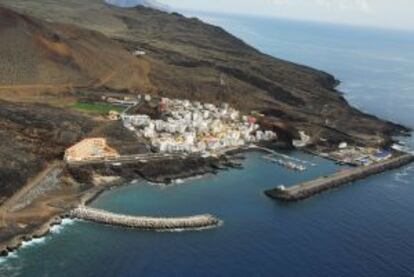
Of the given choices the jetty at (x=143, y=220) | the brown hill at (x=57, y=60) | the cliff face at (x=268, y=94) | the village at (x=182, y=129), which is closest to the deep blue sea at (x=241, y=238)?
the jetty at (x=143, y=220)

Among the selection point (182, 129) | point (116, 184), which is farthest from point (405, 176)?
point (116, 184)

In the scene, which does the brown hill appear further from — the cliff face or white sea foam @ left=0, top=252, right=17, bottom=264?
white sea foam @ left=0, top=252, right=17, bottom=264

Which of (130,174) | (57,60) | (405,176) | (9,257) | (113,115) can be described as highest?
(57,60)

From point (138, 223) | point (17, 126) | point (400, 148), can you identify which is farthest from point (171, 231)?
point (400, 148)

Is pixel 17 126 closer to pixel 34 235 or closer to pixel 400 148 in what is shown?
pixel 34 235


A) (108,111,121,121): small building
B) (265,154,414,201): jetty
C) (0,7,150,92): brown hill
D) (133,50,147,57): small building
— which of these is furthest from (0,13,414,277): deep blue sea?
(133,50,147,57): small building

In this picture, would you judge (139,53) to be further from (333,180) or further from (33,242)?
(33,242)
